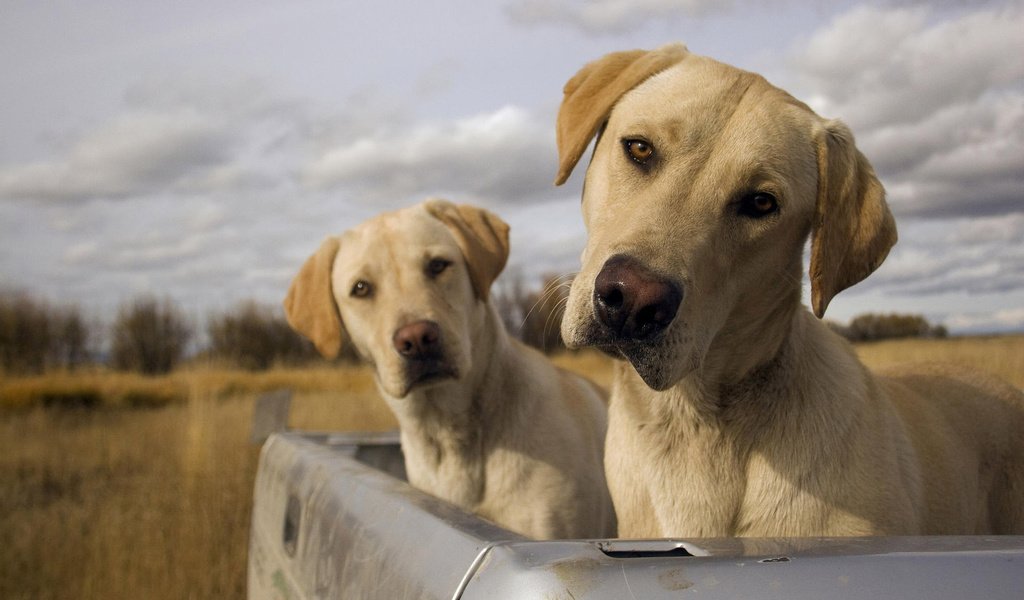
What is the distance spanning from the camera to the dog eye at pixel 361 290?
156 inches

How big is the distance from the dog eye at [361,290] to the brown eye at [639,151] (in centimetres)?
202

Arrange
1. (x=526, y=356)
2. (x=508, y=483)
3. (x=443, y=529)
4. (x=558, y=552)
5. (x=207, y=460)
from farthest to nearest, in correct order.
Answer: (x=207, y=460) < (x=526, y=356) < (x=508, y=483) < (x=443, y=529) < (x=558, y=552)

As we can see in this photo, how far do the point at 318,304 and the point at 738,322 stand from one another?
100 inches

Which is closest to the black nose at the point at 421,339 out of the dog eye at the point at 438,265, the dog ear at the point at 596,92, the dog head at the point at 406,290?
the dog head at the point at 406,290

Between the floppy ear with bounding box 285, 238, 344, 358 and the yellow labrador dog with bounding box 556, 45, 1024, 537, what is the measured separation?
6.62ft

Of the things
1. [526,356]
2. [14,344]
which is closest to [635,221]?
[526,356]

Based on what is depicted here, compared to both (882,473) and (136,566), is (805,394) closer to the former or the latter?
(882,473)

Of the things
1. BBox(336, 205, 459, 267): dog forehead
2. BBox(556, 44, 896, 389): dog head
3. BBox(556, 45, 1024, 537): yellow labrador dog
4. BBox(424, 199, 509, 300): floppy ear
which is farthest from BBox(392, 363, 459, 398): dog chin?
BBox(556, 44, 896, 389): dog head

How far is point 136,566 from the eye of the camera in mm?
7227

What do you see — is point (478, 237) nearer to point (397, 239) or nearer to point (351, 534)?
point (397, 239)

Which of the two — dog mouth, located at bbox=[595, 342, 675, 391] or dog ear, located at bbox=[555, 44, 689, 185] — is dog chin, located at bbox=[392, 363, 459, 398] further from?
dog mouth, located at bbox=[595, 342, 675, 391]

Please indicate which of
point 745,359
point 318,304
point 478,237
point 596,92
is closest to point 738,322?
point 745,359

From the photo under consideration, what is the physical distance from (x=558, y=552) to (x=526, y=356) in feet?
9.53

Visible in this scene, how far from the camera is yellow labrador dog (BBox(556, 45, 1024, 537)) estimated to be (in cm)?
196
